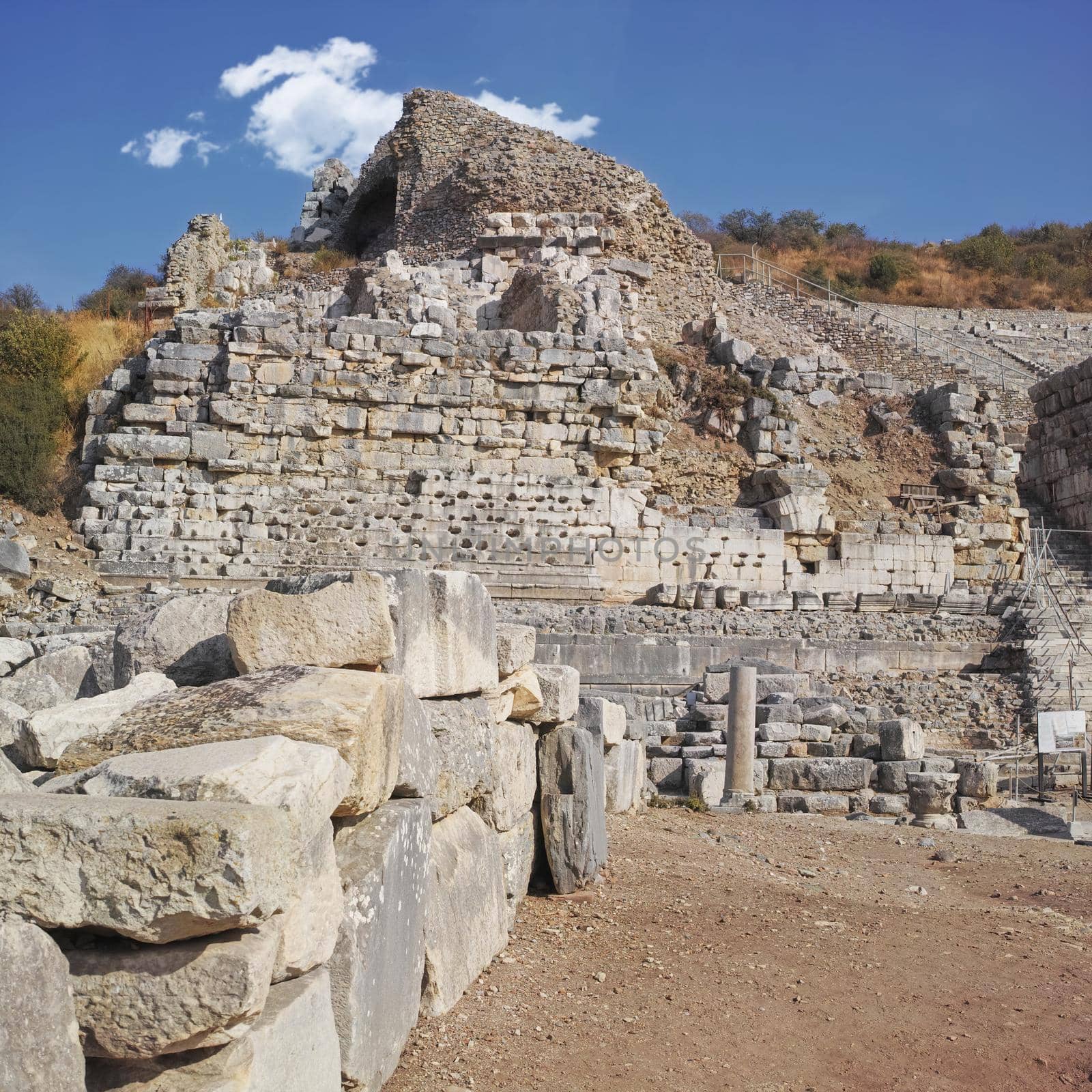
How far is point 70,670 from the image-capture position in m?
4.54

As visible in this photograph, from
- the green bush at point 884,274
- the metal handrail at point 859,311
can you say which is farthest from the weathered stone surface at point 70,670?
the green bush at point 884,274

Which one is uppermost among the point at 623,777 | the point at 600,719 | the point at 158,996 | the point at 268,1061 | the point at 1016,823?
the point at 158,996

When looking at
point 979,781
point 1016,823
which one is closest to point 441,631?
point 1016,823

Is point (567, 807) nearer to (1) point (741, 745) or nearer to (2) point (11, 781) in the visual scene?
(2) point (11, 781)

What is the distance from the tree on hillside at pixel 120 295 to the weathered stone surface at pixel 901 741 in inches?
755

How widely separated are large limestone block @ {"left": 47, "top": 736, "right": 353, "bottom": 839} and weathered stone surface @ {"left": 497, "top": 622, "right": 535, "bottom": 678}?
2390 millimetres

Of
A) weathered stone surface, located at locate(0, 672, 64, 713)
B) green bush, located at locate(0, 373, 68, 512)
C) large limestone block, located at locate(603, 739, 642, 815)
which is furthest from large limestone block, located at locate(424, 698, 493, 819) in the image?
green bush, located at locate(0, 373, 68, 512)

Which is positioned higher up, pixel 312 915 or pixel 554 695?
pixel 554 695

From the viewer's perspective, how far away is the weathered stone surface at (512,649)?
525cm

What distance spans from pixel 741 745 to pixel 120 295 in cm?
2519

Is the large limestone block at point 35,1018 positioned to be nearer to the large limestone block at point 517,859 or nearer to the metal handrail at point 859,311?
the large limestone block at point 517,859

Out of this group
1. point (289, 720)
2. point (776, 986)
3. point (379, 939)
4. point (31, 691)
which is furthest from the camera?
point (776, 986)

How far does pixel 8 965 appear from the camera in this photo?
2.01 meters

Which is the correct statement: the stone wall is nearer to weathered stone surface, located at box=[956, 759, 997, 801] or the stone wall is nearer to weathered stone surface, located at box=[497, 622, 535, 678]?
weathered stone surface, located at box=[956, 759, 997, 801]
